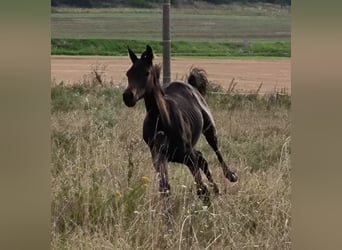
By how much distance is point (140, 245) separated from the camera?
3.78m

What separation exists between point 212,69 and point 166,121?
42.4ft

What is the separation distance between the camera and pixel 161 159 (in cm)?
492

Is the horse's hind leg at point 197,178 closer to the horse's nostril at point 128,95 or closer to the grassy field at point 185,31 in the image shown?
the horse's nostril at point 128,95

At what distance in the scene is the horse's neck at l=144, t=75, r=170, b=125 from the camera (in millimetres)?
5109

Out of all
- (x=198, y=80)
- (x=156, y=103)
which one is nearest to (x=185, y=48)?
(x=198, y=80)

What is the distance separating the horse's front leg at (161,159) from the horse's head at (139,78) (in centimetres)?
31

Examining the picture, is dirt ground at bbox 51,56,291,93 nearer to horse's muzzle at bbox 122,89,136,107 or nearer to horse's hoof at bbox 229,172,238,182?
horse's hoof at bbox 229,172,238,182

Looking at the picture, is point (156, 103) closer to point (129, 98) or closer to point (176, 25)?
point (129, 98)

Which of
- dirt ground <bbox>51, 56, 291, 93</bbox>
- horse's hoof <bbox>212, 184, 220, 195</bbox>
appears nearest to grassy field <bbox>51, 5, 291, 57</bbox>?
dirt ground <bbox>51, 56, 291, 93</bbox>

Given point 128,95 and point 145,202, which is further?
point 128,95
